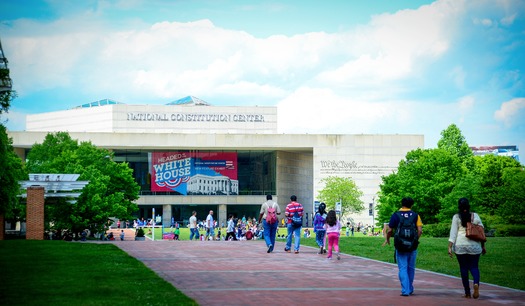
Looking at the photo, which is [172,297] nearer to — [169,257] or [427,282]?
[427,282]

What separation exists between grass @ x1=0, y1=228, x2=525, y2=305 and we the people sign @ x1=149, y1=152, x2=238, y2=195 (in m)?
84.2

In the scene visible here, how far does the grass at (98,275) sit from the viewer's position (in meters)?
12.3

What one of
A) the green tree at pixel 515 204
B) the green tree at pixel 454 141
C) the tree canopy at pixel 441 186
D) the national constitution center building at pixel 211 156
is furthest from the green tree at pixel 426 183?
the national constitution center building at pixel 211 156

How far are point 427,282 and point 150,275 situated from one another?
578 cm

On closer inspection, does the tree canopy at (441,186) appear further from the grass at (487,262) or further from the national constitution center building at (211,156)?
the grass at (487,262)

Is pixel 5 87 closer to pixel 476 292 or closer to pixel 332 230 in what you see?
pixel 332 230

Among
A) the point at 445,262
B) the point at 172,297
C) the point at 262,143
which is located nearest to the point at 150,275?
the point at 172,297

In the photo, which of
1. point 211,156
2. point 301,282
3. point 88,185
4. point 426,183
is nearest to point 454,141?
point 426,183

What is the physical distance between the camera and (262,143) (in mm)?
109750

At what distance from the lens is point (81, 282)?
14602 millimetres

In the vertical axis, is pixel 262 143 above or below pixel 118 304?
above

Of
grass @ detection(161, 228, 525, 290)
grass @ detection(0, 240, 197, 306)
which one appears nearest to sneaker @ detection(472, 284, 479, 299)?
grass @ detection(161, 228, 525, 290)

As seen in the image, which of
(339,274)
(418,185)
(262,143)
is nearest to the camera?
(339,274)

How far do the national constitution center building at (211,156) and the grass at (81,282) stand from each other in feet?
287
